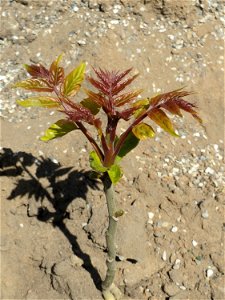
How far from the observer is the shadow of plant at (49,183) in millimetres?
3436

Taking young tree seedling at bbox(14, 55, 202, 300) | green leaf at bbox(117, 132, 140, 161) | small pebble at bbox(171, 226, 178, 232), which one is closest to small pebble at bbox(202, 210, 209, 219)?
small pebble at bbox(171, 226, 178, 232)

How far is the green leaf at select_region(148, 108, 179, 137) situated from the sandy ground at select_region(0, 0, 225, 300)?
1546 mm

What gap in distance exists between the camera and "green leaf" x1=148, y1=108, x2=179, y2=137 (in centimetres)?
188

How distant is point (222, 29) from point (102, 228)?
2359 millimetres

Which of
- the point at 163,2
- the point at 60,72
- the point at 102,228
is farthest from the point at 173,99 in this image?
the point at 163,2

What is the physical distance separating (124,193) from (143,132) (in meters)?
1.57

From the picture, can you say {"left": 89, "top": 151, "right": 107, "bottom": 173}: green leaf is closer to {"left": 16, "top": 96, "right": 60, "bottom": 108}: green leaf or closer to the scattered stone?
{"left": 16, "top": 96, "right": 60, "bottom": 108}: green leaf

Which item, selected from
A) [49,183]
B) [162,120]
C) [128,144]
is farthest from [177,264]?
[162,120]

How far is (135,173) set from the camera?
3557 mm

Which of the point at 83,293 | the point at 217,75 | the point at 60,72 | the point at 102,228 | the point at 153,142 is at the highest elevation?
the point at 60,72

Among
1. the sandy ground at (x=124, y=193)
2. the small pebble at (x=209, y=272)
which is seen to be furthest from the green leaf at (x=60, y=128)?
the small pebble at (x=209, y=272)

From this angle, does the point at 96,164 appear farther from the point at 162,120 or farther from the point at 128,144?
the point at 162,120

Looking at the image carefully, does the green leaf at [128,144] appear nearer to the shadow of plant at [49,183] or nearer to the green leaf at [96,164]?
the green leaf at [96,164]

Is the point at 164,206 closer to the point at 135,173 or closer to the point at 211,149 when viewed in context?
the point at 135,173
